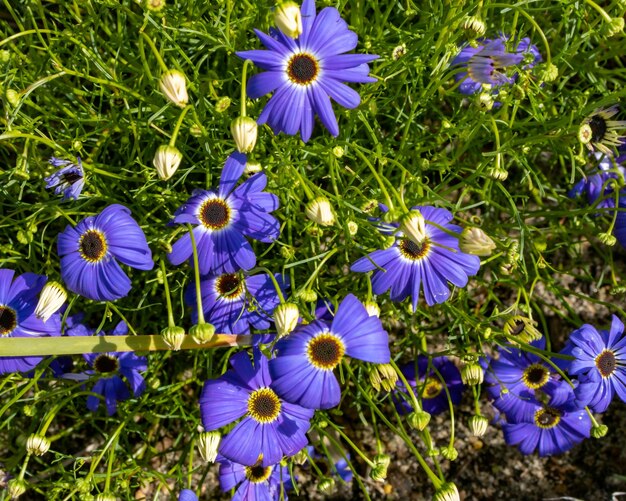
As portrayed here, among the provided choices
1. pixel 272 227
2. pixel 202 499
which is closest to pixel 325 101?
pixel 272 227

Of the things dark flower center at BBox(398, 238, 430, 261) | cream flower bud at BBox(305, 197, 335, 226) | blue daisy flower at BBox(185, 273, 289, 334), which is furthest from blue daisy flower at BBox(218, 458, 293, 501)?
cream flower bud at BBox(305, 197, 335, 226)

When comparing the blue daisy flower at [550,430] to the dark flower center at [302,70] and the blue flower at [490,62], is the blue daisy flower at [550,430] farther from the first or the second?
the dark flower center at [302,70]

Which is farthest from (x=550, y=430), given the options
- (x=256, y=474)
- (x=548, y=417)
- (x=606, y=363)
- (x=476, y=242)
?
(x=476, y=242)

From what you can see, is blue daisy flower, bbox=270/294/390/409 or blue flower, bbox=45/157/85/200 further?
blue flower, bbox=45/157/85/200

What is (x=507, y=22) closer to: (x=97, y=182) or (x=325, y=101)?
(x=325, y=101)

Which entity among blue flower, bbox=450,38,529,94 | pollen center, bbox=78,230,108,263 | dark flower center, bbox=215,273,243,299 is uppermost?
blue flower, bbox=450,38,529,94

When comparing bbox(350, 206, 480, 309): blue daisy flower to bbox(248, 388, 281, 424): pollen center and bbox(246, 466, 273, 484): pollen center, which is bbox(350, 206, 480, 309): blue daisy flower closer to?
bbox(248, 388, 281, 424): pollen center

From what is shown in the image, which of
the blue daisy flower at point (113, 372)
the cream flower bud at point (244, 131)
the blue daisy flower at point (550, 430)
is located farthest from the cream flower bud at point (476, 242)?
the blue daisy flower at point (113, 372)
